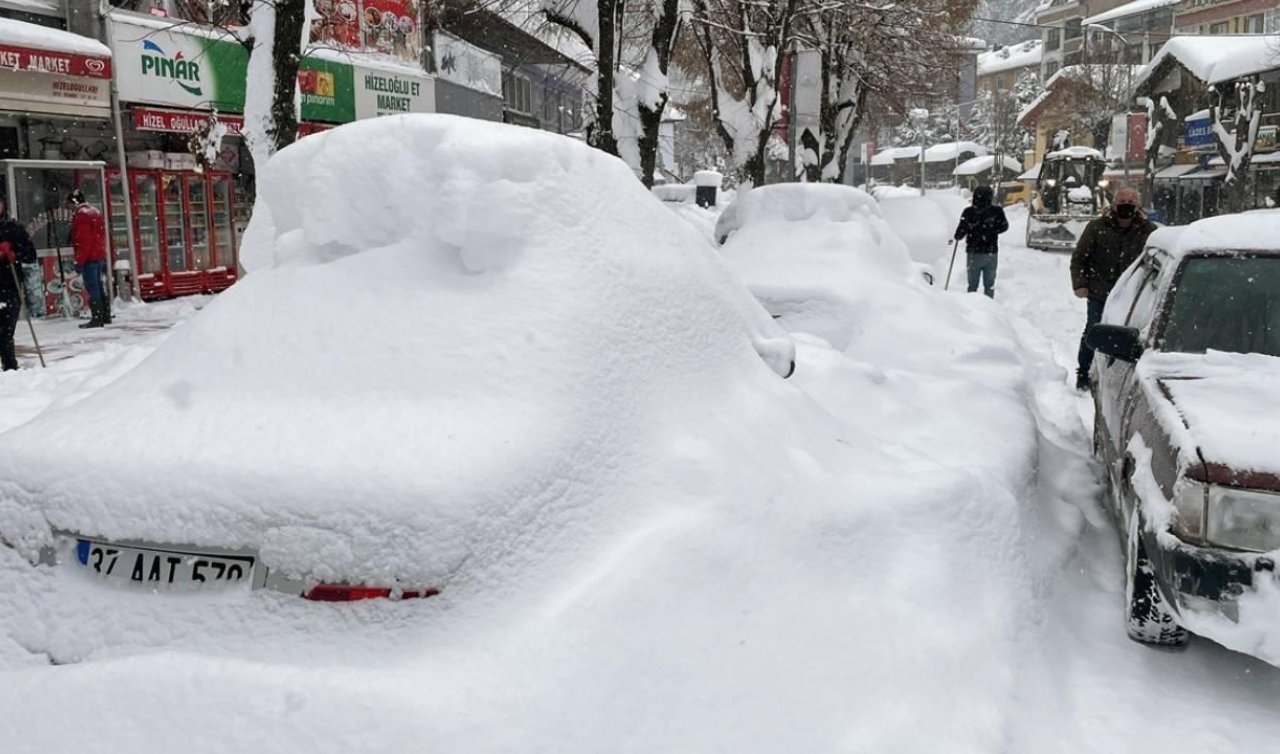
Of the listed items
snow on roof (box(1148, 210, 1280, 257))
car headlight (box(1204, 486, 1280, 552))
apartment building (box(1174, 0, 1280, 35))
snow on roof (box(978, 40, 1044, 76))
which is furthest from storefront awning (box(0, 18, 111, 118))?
snow on roof (box(978, 40, 1044, 76))

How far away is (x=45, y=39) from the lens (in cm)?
1366

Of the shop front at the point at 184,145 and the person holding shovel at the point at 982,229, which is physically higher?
the shop front at the point at 184,145

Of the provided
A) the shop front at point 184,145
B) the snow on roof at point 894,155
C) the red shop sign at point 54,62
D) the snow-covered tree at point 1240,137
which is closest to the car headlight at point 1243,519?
the shop front at point 184,145

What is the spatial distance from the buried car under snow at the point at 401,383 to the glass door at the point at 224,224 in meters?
15.4

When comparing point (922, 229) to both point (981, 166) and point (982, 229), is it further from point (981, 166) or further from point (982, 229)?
point (981, 166)

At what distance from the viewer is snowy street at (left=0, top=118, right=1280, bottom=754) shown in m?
2.54

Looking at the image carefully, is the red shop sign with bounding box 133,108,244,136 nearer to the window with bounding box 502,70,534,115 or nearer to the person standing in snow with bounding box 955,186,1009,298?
the person standing in snow with bounding box 955,186,1009,298

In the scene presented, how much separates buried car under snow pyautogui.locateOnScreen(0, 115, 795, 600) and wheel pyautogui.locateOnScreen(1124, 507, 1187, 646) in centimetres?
154

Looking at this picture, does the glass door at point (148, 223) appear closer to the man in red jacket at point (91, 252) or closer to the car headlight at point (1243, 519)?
the man in red jacket at point (91, 252)

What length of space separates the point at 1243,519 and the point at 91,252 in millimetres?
13915

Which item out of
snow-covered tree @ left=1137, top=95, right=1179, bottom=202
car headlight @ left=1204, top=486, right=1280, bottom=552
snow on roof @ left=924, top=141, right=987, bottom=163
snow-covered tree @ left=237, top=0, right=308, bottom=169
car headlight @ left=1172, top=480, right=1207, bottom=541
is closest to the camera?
car headlight @ left=1204, top=486, right=1280, bottom=552

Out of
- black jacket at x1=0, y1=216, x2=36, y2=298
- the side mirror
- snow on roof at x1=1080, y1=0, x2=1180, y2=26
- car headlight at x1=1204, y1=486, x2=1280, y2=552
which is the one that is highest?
snow on roof at x1=1080, y1=0, x2=1180, y2=26

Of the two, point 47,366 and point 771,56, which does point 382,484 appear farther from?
point 771,56

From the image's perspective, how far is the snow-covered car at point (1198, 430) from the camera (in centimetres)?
344
